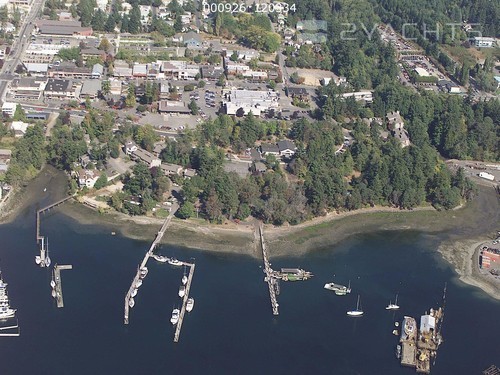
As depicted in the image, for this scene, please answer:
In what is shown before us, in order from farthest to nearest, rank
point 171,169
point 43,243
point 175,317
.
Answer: point 171,169 → point 43,243 → point 175,317

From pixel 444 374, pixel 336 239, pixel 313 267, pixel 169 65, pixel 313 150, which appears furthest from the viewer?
pixel 169 65

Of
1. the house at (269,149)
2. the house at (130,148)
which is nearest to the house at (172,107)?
the house at (130,148)

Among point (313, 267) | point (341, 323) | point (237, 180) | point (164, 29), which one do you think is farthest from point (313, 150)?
point (164, 29)

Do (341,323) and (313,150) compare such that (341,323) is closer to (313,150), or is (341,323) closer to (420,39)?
(313,150)

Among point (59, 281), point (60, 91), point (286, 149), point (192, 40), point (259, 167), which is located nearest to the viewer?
point (59, 281)

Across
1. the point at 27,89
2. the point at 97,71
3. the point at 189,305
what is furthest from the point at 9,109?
the point at 189,305

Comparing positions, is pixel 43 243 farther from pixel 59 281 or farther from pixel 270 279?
pixel 270 279

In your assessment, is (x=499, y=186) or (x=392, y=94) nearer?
(x=499, y=186)
